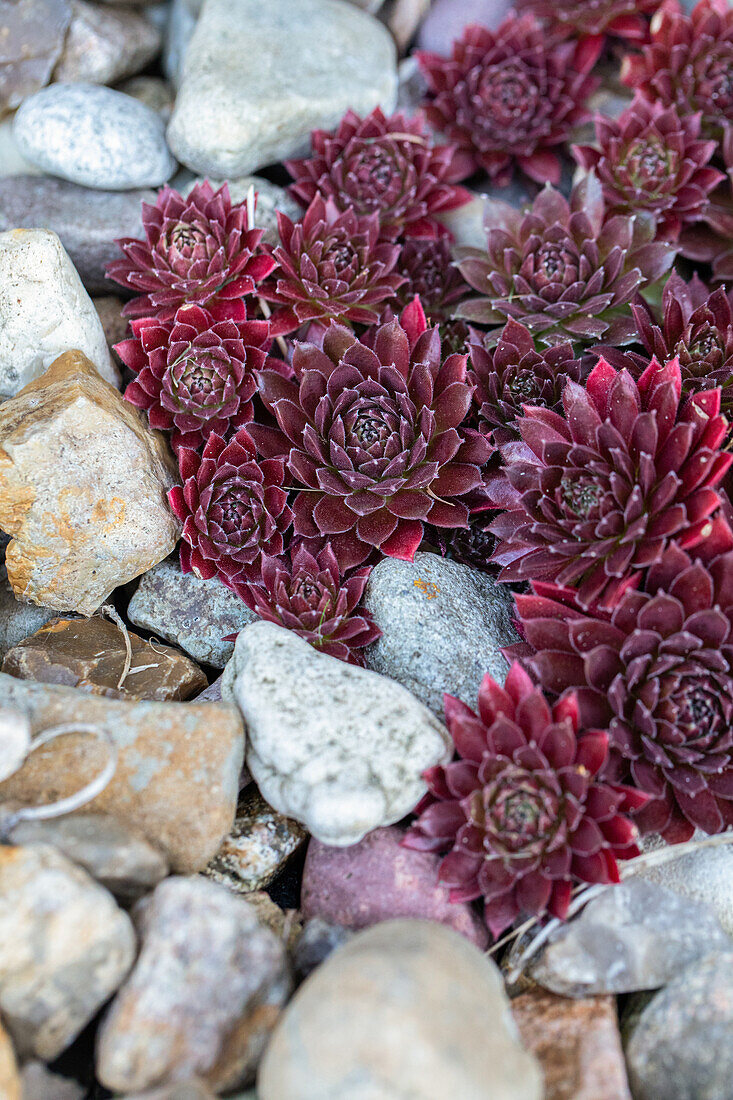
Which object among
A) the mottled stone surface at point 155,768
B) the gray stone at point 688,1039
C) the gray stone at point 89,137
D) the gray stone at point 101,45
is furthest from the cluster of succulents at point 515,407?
the gray stone at point 101,45

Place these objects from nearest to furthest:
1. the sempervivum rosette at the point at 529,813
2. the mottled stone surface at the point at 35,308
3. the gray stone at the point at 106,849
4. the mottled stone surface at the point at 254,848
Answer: the gray stone at the point at 106,849 → the sempervivum rosette at the point at 529,813 → the mottled stone surface at the point at 254,848 → the mottled stone surface at the point at 35,308

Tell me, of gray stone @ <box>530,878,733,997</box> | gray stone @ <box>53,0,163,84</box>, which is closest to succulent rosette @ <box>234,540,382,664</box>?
gray stone @ <box>530,878,733,997</box>

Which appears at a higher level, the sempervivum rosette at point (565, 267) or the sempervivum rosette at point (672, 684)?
the sempervivum rosette at point (565, 267)

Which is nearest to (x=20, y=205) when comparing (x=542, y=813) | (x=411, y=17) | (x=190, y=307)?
(x=190, y=307)

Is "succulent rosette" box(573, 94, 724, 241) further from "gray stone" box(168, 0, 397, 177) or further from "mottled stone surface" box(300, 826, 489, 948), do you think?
"mottled stone surface" box(300, 826, 489, 948)

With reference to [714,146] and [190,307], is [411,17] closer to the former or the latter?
[714,146]

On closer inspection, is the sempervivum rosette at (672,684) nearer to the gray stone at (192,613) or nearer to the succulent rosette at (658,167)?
the gray stone at (192,613)

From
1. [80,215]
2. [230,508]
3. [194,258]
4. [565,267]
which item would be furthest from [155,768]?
[80,215]
